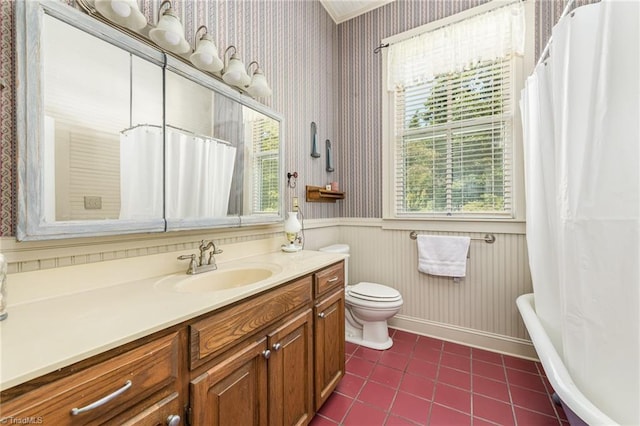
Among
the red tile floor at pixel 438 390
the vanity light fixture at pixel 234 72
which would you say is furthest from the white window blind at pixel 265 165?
the red tile floor at pixel 438 390

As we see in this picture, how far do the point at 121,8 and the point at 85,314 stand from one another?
1087 mm

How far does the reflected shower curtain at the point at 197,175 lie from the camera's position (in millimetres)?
1212

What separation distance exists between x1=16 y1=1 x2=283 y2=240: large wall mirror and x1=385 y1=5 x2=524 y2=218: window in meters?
1.59

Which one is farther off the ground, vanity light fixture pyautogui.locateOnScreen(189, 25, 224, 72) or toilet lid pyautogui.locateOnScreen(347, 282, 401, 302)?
vanity light fixture pyautogui.locateOnScreen(189, 25, 224, 72)

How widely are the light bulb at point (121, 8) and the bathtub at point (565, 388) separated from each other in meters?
2.09

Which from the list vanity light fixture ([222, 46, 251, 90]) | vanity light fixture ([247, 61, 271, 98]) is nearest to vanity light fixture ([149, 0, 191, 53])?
vanity light fixture ([222, 46, 251, 90])

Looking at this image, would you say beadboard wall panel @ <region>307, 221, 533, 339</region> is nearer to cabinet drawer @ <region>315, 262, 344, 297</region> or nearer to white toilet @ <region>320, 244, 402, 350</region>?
white toilet @ <region>320, 244, 402, 350</region>

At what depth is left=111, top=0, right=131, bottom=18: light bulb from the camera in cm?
96

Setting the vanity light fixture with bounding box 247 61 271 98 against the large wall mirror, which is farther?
the vanity light fixture with bounding box 247 61 271 98

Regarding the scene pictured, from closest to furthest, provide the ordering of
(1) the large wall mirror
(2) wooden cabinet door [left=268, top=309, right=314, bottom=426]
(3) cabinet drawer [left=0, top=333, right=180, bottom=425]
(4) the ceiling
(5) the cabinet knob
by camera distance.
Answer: (3) cabinet drawer [left=0, top=333, right=180, bottom=425], (5) the cabinet knob, (1) the large wall mirror, (2) wooden cabinet door [left=268, top=309, right=314, bottom=426], (4) the ceiling

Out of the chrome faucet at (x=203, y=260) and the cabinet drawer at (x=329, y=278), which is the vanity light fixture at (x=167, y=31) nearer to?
the chrome faucet at (x=203, y=260)

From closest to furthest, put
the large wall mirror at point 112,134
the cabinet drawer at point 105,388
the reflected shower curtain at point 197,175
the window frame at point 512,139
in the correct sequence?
the cabinet drawer at point 105,388, the large wall mirror at point 112,134, the reflected shower curtain at point 197,175, the window frame at point 512,139

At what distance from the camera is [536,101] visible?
59.6 inches

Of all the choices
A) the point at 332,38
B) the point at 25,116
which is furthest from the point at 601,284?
the point at 332,38
